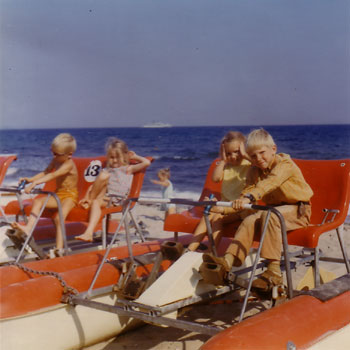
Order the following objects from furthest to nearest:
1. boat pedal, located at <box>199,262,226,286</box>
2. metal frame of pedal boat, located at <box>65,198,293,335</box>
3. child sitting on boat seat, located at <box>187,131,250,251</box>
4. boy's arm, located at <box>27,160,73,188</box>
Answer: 1. boy's arm, located at <box>27,160,73,188</box>
2. child sitting on boat seat, located at <box>187,131,250,251</box>
3. boat pedal, located at <box>199,262,226,286</box>
4. metal frame of pedal boat, located at <box>65,198,293,335</box>

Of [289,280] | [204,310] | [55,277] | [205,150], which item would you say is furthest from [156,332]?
[205,150]

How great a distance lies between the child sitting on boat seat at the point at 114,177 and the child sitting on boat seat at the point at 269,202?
5.48 ft

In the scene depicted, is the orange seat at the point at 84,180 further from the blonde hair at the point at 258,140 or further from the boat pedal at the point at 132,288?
the blonde hair at the point at 258,140

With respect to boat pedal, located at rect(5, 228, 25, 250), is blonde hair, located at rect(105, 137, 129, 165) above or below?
above

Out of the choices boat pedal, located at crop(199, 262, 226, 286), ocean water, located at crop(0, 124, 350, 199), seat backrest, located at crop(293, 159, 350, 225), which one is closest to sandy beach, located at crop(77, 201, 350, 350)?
boat pedal, located at crop(199, 262, 226, 286)

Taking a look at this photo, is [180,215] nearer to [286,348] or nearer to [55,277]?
[55,277]

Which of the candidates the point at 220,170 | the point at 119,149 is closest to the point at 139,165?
the point at 119,149

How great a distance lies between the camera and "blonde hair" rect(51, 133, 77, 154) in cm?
572

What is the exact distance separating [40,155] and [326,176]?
33725 millimetres

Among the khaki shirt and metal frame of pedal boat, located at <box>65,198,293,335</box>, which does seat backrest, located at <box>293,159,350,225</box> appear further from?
metal frame of pedal boat, located at <box>65,198,293,335</box>

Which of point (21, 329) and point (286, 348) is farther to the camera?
point (21, 329)

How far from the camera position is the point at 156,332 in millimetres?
4215

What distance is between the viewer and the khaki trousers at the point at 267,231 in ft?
12.0

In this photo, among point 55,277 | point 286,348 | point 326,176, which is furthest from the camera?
point 326,176
